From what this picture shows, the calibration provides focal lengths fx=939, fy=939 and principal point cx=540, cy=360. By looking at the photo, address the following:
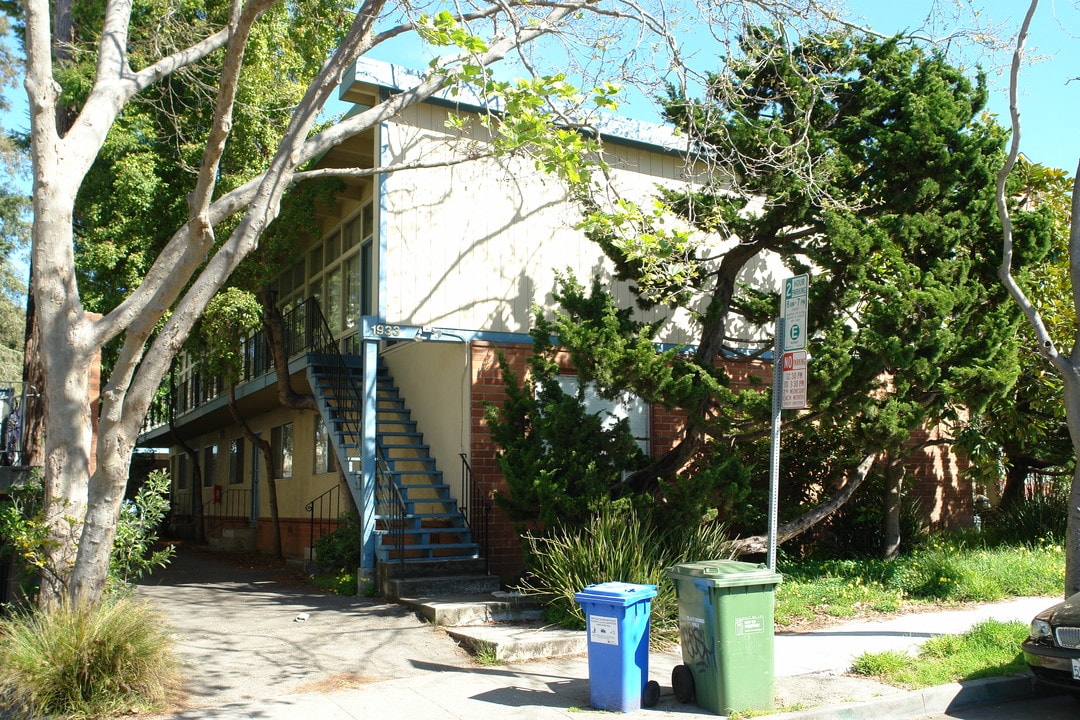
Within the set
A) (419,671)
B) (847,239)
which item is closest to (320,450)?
(419,671)

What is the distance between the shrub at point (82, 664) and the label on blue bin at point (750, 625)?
4182 mm

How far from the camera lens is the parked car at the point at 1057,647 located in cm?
647

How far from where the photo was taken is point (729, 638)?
21.6ft

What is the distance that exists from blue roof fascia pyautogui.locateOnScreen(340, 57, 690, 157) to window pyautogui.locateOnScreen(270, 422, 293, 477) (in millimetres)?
8391

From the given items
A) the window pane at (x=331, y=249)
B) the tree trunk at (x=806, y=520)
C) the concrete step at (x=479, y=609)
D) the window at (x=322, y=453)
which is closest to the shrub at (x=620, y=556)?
the concrete step at (x=479, y=609)

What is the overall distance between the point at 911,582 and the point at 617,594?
5.67 meters

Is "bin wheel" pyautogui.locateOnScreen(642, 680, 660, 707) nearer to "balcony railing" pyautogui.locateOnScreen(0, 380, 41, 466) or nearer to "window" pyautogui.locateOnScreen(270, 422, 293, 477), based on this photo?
"balcony railing" pyautogui.locateOnScreen(0, 380, 41, 466)

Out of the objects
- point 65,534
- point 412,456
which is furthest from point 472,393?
point 65,534

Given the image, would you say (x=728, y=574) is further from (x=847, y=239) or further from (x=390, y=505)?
(x=390, y=505)

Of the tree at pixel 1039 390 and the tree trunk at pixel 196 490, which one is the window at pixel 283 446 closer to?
the tree trunk at pixel 196 490

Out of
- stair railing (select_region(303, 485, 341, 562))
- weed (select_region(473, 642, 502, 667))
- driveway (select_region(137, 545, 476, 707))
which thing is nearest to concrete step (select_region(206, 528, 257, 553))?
stair railing (select_region(303, 485, 341, 562))

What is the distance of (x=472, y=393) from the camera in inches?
487

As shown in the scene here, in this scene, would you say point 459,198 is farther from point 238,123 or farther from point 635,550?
point 635,550

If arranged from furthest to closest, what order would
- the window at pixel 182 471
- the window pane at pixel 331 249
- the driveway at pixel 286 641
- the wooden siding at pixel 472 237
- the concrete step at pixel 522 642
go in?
the window at pixel 182 471 < the window pane at pixel 331 249 < the wooden siding at pixel 472 237 < the concrete step at pixel 522 642 < the driveway at pixel 286 641
